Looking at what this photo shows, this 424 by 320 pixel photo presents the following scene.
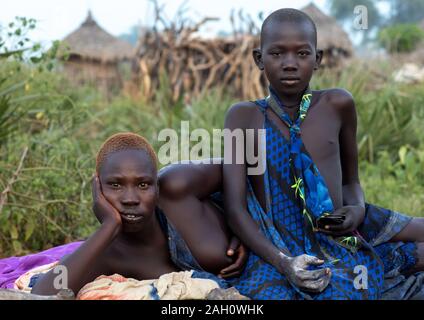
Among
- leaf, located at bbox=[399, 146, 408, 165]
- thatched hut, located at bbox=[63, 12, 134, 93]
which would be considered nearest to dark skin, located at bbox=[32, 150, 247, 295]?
leaf, located at bbox=[399, 146, 408, 165]

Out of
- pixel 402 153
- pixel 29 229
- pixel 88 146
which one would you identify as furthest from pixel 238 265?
pixel 402 153

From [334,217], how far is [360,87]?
4551 millimetres

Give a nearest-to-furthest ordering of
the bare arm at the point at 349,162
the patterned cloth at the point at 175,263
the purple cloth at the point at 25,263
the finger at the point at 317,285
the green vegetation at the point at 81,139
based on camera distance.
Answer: the finger at the point at 317,285 → the patterned cloth at the point at 175,263 → the bare arm at the point at 349,162 → the purple cloth at the point at 25,263 → the green vegetation at the point at 81,139

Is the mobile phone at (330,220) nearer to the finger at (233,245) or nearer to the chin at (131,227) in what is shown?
the finger at (233,245)

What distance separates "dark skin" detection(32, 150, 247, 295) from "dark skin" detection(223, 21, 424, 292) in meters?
0.10

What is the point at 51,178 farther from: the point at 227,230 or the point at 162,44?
the point at 162,44

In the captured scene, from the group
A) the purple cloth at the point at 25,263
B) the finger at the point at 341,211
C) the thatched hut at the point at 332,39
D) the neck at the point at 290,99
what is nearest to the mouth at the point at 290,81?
the neck at the point at 290,99

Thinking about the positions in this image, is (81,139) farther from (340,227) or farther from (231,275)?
(340,227)

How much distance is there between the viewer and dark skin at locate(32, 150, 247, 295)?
7.59ft

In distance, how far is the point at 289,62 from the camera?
2.49 meters

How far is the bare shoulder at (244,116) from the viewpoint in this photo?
2.63 m

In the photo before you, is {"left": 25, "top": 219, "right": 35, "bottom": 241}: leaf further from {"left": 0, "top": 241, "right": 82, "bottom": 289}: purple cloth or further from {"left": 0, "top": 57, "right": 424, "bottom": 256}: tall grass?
{"left": 0, "top": 241, "right": 82, "bottom": 289}: purple cloth

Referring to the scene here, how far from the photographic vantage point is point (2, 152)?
4.50 m

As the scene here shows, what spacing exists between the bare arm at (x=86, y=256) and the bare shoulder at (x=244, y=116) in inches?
23.6
